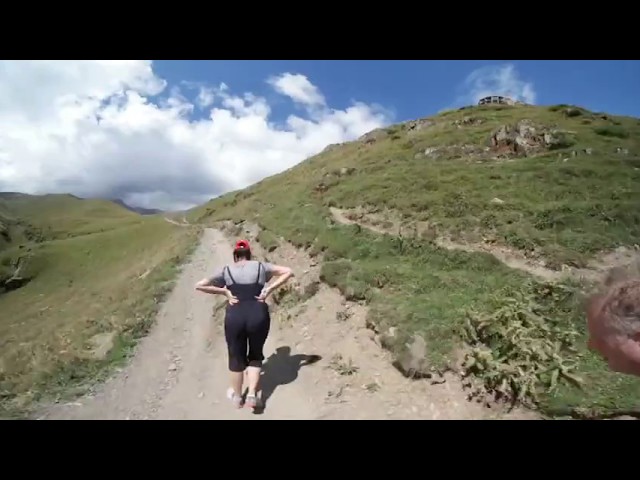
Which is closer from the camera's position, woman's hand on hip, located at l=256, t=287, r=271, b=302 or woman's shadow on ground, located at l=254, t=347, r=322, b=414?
woman's hand on hip, located at l=256, t=287, r=271, b=302

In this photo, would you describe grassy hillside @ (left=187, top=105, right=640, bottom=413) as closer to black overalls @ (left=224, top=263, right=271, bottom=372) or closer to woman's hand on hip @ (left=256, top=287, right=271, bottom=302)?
black overalls @ (left=224, top=263, right=271, bottom=372)

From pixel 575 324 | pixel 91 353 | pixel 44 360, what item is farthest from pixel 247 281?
pixel 575 324

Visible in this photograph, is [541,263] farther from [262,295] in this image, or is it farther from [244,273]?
[244,273]

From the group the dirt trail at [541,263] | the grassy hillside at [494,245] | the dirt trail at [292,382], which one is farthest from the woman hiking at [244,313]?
the dirt trail at [541,263]

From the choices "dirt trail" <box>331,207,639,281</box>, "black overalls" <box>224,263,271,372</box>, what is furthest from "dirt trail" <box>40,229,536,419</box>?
"dirt trail" <box>331,207,639,281</box>

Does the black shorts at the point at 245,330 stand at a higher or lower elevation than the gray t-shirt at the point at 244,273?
lower

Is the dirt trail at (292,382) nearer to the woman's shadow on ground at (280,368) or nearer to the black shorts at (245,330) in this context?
the woman's shadow on ground at (280,368)

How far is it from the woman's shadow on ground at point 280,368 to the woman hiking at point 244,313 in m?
0.85

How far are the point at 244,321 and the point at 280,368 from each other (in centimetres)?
301

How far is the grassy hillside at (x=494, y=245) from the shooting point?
28.5 ft

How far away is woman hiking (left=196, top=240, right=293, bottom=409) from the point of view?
7.15 metres

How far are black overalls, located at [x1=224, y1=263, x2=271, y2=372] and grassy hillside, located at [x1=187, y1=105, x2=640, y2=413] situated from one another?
3609 mm

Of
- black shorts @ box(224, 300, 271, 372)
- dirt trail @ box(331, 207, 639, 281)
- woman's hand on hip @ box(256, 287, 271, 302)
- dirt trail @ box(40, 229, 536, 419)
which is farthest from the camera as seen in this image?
dirt trail @ box(331, 207, 639, 281)
